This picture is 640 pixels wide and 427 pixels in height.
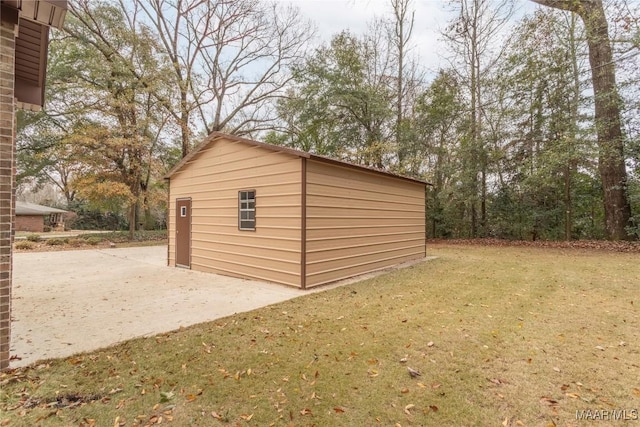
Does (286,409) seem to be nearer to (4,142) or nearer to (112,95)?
(4,142)

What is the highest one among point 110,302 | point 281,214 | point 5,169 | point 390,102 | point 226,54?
point 226,54

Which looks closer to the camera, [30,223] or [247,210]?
[247,210]

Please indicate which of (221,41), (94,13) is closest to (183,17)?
(221,41)

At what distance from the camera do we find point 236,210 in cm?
709

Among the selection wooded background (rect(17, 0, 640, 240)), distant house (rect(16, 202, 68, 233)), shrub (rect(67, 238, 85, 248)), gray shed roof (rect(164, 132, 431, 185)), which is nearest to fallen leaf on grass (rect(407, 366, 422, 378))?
gray shed roof (rect(164, 132, 431, 185))

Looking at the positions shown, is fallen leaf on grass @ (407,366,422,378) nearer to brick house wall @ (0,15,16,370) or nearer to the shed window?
brick house wall @ (0,15,16,370)

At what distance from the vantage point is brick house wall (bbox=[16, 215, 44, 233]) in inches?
890

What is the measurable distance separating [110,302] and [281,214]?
318 cm

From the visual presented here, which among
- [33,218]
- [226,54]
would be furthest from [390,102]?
[33,218]

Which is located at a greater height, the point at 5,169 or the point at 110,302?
the point at 5,169

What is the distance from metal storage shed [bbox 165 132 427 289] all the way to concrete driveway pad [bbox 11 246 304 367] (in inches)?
23.1

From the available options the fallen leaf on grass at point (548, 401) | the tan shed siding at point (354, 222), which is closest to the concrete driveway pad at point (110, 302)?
the tan shed siding at point (354, 222)

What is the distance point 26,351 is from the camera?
3.15 metres

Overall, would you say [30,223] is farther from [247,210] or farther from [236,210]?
[247,210]
